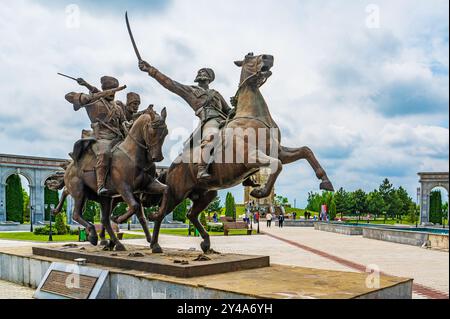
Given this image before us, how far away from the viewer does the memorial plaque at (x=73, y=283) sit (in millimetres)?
7219

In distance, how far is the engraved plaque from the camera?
726cm

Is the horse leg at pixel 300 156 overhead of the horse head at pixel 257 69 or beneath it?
beneath

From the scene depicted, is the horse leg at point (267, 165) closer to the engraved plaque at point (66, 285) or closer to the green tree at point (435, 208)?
the engraved plaque at point (66, 285)

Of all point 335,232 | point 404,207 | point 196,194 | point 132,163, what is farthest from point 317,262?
point 404,207

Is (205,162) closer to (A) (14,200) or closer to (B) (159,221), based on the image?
(B) (159,221)

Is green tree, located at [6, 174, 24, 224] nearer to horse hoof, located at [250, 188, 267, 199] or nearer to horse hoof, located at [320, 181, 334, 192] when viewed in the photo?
horse hoof, located at [250, 188, 267, 199]

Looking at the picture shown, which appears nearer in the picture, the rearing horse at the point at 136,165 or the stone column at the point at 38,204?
the rearing horse at the point at 136,165

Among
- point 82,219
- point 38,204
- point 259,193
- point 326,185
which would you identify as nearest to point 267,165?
point 259,193

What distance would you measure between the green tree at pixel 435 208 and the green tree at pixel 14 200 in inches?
1689

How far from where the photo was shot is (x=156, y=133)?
8.09 m

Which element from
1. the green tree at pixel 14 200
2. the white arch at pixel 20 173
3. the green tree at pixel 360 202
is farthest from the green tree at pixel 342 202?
the green tree at pixel 14 200

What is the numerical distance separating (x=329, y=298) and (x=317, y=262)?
994 centimetres

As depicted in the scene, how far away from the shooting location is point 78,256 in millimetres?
8867

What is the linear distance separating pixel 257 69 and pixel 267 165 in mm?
1916
